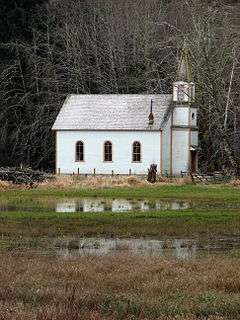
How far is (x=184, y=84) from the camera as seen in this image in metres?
66.3

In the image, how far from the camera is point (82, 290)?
13.7 m

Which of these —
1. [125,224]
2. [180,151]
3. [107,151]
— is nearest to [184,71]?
[180,151]

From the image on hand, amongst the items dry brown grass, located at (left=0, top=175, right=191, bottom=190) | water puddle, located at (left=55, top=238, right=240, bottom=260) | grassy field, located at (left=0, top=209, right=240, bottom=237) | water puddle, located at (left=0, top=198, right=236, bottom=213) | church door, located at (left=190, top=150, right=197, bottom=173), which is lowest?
water puddle, located at (left=55, top=238, right=240, bottom=260)

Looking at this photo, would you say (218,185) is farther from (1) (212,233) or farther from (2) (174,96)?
(1) (212,233)

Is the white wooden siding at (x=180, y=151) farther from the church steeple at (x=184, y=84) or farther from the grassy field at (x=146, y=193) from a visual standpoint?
the grassy field at (x=146, y=193)

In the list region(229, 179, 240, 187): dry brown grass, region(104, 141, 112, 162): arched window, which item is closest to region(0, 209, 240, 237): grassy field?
region(229, 179, 240, 187): dry brown grass

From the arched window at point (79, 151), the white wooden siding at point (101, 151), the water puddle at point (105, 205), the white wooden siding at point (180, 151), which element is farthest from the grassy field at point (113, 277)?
the arched window at point (79, 151)

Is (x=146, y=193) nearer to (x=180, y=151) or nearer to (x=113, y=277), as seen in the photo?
(x=180, y=151)

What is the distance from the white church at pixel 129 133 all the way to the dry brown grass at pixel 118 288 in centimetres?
4573

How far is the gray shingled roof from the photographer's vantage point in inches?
2562

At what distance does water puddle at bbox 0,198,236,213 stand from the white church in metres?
24.6

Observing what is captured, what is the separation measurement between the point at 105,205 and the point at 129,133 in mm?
28535

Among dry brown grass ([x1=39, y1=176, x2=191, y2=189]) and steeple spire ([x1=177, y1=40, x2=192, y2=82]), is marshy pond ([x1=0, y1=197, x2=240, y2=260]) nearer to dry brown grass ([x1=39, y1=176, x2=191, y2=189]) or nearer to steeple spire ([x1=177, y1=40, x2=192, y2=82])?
dry brown grass ([x1=39, y1=176, x2=191, y2=189])

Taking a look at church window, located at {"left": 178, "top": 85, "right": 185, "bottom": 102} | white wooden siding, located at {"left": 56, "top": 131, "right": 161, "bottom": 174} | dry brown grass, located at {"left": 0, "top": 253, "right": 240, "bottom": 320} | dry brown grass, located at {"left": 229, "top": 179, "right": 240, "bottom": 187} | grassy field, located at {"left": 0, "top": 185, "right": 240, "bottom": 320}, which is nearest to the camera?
dry brown grass, located at {"left": 0, "top": 253, "right": 240, "bottom": 320}
